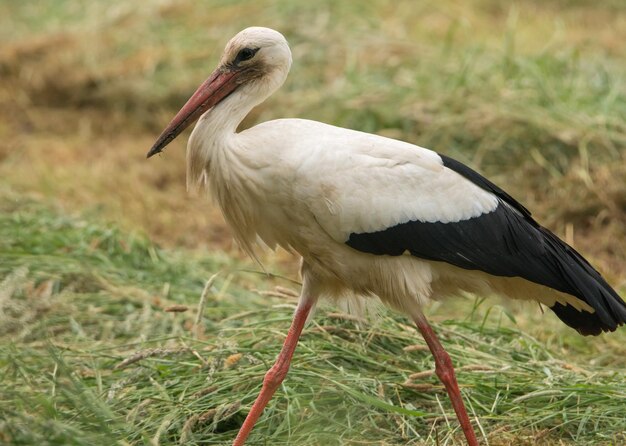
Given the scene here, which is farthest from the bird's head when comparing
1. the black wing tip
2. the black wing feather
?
the black wing tip

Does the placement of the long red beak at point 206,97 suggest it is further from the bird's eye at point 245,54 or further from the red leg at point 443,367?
the red leg at point 443,367

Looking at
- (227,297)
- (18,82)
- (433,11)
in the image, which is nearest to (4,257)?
(227,297)

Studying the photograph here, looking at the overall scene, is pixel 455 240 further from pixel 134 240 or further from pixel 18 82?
pixel 18 82

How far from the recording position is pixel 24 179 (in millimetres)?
7895

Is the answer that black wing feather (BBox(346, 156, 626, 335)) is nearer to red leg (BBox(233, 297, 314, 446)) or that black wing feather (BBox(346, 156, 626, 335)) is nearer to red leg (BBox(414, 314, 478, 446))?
red leg (BBox(414, 314, 478, 446))

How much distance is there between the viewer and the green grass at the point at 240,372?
4199mm

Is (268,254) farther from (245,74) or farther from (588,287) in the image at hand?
(588,287)

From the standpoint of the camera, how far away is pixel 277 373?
14.0 feet

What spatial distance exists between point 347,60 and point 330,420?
204 inches

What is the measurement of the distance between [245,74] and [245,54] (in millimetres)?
81

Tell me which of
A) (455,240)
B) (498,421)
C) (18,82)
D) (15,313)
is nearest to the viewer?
(455,240)

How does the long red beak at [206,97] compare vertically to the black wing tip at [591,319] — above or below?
above

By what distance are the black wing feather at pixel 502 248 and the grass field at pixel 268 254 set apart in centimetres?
46

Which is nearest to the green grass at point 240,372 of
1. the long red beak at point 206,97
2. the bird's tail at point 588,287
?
the bird's tail at point 588,287
